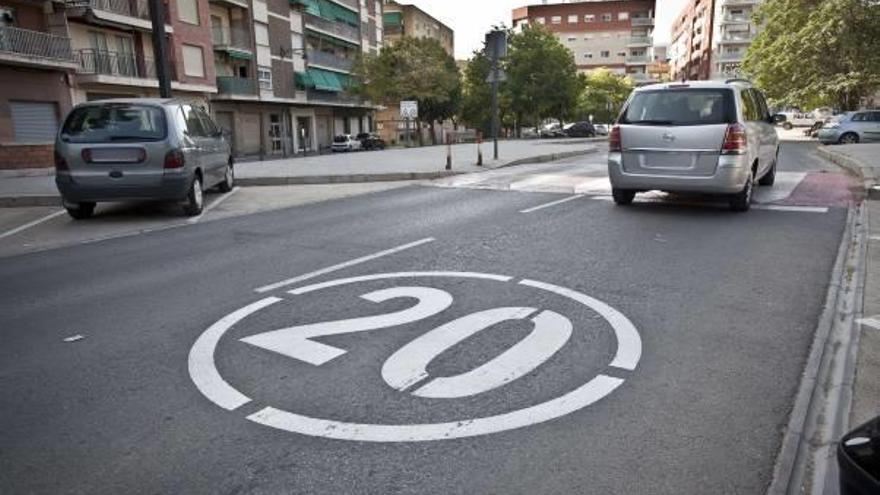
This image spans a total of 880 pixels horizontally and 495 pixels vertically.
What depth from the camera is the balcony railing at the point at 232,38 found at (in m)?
41.7

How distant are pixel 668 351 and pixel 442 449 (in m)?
1.75

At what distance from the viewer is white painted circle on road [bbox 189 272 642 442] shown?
2.89 metres

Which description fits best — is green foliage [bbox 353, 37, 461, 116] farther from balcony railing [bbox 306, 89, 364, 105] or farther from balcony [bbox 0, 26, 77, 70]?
balcony [bbox 0, 26, 77, 70]

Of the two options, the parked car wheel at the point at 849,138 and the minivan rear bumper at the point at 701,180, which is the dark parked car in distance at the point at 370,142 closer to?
the parked car wheel at the point at 849,138

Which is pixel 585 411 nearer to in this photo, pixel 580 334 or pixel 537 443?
pixel 537 443

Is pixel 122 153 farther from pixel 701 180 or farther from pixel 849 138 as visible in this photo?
pixel 849 138

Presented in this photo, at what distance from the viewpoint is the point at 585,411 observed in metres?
3.01

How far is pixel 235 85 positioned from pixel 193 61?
195 inches

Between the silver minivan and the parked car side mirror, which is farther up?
the silver minivan

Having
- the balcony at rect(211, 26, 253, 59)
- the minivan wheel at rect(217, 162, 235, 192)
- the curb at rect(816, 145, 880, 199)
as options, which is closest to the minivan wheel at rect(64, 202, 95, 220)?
the minivan wheel at rect(217, 162, 235, 192)

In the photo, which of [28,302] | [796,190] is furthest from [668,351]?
[796,190]

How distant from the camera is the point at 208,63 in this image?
38.5 metres

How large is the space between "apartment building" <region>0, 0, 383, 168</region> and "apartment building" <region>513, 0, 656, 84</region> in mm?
45390

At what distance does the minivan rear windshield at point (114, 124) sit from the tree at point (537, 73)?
5309 centimetres
